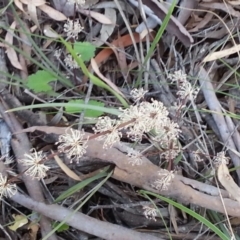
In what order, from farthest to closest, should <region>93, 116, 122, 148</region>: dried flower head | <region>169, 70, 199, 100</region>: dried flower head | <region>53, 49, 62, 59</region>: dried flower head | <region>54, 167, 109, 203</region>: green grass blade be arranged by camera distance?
<region>53, 49, 62, 59</region>: dried flower head → <region>54, 167, 109, 203</region>: green grass blade → <region>169, 70, 199, 100</region>: dried flower head → <region>93, 116, 122, 148</region>: dried flower head

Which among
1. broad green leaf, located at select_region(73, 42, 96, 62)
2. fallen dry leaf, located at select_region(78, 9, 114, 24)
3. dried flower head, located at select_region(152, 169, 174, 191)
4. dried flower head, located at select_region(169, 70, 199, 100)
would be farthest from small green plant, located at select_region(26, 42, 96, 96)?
dried flower head, located at select_region(152, 169, 174, 191)

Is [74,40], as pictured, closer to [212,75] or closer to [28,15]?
[28,15]

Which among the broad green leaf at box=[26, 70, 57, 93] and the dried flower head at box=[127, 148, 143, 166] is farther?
the broad green leaf at box=[26, 70, 57, 93]

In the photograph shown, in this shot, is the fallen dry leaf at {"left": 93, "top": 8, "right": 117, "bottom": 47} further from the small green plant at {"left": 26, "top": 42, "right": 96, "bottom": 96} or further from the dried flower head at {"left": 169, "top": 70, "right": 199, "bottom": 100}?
the dried flower head at {"left": 169, "top": 70, "right": 199, "bottom": 100}

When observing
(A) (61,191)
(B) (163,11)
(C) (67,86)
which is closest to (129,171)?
(A) (61,191)

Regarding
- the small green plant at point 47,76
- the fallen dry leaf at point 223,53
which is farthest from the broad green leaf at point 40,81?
the fallen dry leaf at point 223,53

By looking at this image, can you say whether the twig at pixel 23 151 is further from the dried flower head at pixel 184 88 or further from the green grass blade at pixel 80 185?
the dried flower head at pixel 184 88
